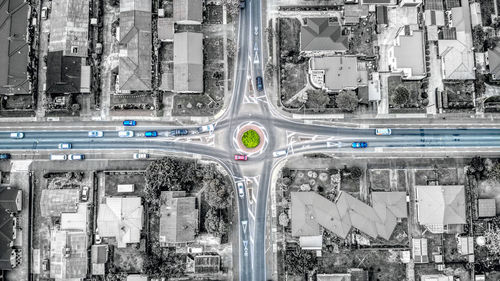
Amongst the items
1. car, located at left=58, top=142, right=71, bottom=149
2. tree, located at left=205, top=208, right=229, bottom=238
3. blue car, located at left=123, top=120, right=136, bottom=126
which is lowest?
tree, located at left=205, top=208, right=229, bottom=238

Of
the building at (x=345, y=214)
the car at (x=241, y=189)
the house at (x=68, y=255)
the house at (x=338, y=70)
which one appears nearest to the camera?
the house at (x=68, y=255)

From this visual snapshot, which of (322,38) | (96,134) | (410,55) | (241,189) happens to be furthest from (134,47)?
(410,55)

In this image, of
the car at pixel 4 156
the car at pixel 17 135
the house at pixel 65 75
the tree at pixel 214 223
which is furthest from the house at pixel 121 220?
the house at pixel 65 75

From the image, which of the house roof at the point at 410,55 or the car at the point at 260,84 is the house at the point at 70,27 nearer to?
the car at the point at 260,84

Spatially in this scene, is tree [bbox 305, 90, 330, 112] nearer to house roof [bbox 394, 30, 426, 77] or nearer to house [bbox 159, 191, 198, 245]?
house roof [bbox 394, 30, 426, 77]

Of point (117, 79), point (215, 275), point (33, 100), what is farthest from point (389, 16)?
point (33, 100)

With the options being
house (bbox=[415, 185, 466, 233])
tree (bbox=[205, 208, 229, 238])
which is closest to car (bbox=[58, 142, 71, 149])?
tree (bbox=[205, 208, 229, 238])

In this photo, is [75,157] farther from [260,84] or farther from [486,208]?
[486,208]
